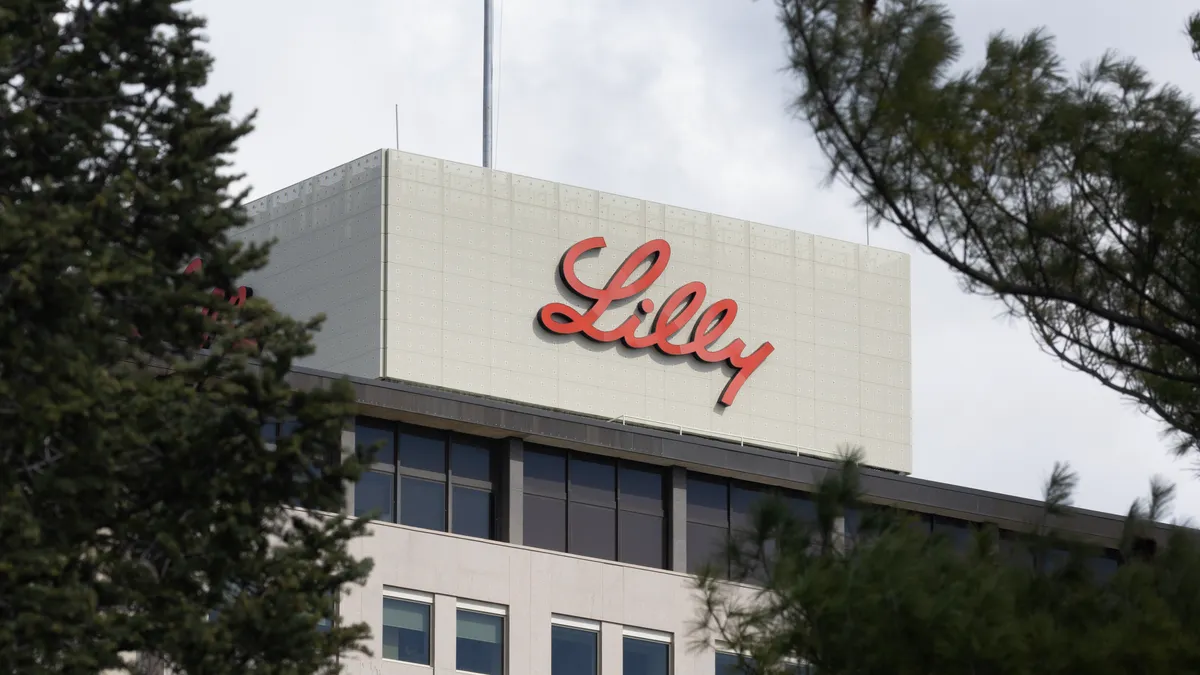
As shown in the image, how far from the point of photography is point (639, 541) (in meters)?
54.1

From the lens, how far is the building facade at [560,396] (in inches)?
2024

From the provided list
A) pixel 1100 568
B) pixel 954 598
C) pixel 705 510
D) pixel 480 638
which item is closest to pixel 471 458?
pixel 480 638

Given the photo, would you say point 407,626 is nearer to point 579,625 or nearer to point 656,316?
point 579,625

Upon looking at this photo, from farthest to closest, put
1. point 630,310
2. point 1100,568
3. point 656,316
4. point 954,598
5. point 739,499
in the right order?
point 656,316
point 630,310
point 739,499
point 1100,568
point 954,598

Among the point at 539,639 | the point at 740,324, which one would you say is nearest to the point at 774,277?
the point at 740,324

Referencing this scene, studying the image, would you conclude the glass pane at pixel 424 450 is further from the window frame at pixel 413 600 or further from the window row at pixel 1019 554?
the window row at pixel 1019 554

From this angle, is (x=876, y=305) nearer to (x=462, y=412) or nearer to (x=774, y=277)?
(x=774, y=277)

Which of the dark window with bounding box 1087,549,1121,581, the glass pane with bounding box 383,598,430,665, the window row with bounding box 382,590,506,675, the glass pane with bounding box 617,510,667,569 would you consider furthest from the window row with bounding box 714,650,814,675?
the glass pane with bounding box 617,510,667,569

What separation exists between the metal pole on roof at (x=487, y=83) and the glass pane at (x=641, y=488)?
24.3ft

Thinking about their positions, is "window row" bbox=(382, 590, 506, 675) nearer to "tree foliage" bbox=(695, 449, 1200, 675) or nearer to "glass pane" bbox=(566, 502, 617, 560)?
"glass pane" bbox=(566, 502, 617, 560)

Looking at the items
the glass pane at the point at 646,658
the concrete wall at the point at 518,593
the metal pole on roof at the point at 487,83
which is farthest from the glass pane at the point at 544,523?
the metal pole on roof at the point at 487,83

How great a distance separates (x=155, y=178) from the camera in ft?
101

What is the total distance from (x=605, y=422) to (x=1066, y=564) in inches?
1182

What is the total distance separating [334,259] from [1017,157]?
29842 mm
